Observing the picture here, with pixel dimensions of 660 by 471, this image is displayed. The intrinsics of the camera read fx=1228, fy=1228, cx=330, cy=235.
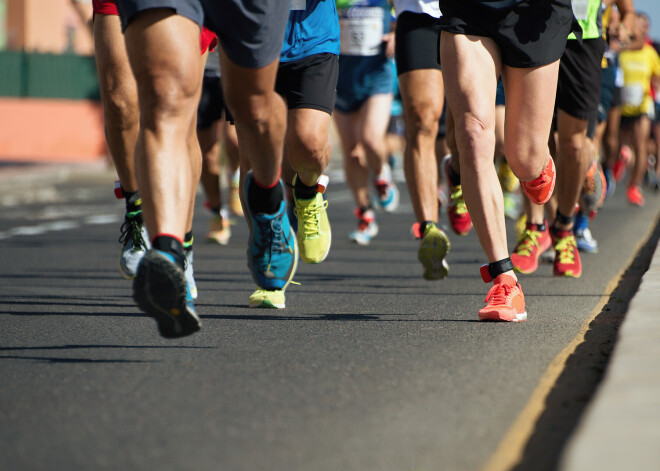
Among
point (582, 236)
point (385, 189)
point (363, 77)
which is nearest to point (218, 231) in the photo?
point (363, 77)

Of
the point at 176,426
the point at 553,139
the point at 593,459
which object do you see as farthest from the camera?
the point at 553,139

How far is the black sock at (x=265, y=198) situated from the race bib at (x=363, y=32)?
4374 mm

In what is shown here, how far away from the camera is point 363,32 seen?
910 centimetres

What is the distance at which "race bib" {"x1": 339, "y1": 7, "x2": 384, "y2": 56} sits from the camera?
8969 mm

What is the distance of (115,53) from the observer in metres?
5.25

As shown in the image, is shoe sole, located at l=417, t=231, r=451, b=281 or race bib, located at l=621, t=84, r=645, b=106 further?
race bib, located at l=621, t=84, r=645, b=106

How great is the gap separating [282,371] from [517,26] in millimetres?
1933

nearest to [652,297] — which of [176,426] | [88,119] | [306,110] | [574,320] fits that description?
[574,320]

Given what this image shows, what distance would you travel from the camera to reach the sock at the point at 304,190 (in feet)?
18.8

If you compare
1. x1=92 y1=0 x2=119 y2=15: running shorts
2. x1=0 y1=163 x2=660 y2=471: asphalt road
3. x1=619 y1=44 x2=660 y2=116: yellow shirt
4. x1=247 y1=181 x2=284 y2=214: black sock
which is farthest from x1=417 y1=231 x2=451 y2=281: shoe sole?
x1=619 y1=44 x2=660 y2=116: yellow shirt

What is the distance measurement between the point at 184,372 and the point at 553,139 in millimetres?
3914

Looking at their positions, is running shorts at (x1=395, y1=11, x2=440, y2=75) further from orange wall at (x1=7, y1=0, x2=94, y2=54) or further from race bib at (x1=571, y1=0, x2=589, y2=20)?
orange wall at (x1=7, y1=0, x2=94, y2=54)

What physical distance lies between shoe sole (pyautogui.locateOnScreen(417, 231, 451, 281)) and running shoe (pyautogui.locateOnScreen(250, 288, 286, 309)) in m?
0.99

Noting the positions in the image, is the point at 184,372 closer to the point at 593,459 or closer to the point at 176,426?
the point at 176,426
